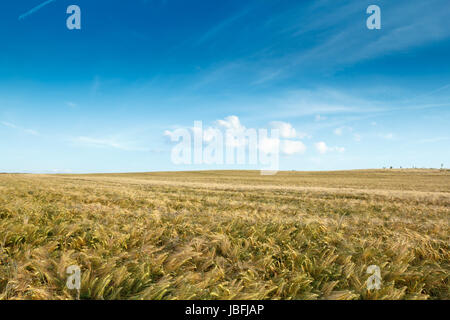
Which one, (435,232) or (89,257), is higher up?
(89,257)

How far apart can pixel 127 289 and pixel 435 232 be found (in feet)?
27.2

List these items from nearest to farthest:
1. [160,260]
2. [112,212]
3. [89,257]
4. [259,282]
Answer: [259,282]
[89,257]
[160,260]
[112,212]

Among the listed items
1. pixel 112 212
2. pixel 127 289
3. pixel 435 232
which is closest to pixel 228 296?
pixel 127 289

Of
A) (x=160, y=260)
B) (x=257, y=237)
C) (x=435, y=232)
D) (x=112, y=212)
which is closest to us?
(x=160, y=260)

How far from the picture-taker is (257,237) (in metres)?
5.09

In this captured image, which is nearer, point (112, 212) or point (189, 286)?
point (189, 286)
